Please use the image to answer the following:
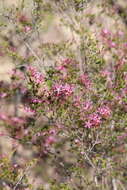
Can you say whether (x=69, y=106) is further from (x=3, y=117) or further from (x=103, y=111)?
(x=3, y=117)

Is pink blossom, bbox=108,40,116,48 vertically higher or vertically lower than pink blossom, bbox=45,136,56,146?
higher

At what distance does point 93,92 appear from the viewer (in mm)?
5738

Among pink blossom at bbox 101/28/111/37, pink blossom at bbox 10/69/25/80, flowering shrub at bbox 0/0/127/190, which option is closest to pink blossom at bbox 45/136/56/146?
flowering shrub at bbox 0/0/127/190

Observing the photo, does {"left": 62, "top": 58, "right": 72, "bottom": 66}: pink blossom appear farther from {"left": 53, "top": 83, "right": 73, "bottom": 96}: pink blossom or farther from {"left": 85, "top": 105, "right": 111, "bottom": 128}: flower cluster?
{"left": 85, "top": 105, "right": 111, "bottom": 128}: flower cluster

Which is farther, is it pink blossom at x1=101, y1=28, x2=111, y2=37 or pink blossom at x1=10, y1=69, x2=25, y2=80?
pink blossom at x1=101, y1=28, x2=111, y2=37

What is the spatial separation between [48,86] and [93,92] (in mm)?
→ 1141

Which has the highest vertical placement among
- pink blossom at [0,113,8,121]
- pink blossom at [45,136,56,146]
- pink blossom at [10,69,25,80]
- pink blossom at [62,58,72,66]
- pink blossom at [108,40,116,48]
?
pink blossom at [62,58,72,66]

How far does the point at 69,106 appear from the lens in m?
5.41

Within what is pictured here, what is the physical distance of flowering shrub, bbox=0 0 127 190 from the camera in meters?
5.38

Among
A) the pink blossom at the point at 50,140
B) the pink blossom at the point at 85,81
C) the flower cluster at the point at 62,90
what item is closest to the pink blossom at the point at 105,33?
the pink blossom at the point at 85,81

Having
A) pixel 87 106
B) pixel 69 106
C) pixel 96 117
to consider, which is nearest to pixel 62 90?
pixel 69 106

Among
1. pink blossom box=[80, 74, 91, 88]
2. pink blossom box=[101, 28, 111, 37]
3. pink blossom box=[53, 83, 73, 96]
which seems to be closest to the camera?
pink blossom box=[53, 83, 73, 96]

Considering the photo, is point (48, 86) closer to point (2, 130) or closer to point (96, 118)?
point (96, 118)

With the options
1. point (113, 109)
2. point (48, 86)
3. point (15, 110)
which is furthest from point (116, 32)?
point (48, 86)
